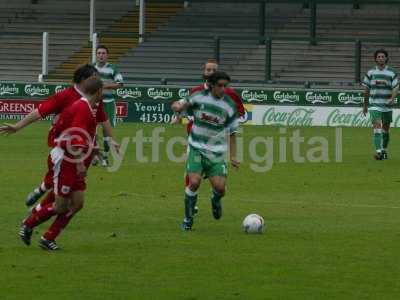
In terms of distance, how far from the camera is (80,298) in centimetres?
1059

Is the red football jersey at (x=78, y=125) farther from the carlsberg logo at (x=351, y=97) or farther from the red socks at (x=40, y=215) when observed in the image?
the carlsberg logo at (x=351, y=97)

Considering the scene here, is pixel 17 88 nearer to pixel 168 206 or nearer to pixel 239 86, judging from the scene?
pixel 239 86

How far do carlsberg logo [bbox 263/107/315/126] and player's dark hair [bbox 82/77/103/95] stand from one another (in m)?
27.7

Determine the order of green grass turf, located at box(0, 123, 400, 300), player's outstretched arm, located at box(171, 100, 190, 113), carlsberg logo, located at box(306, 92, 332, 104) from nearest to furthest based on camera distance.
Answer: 1. green grass turf, located at box(0, 123, 400, 300)
2. player's outstretched arm, located at box(171, 100, 190, 113)
3. carlsberg logo, located at box(306, 92, 332, 104)

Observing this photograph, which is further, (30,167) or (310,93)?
(310,93)

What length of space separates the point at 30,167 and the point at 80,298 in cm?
1372

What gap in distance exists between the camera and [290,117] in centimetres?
4069

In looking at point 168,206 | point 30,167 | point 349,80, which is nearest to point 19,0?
point 349,80

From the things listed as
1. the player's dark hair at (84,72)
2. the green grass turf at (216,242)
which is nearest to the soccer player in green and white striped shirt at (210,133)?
the green grass turf at (216,242)

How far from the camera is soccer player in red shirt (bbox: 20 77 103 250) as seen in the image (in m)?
12.8

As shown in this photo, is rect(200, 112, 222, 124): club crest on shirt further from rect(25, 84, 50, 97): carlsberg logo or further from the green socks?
rect(25, 84, 50, 97): carlsberg logo

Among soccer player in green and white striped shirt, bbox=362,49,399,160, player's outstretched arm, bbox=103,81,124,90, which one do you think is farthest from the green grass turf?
soccer player in green and white striped shirt, bbox=362,49,399,160

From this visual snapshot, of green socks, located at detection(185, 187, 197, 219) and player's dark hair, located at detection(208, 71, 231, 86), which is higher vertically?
player's dark hair, located at detection(208, 71, 231, 86)

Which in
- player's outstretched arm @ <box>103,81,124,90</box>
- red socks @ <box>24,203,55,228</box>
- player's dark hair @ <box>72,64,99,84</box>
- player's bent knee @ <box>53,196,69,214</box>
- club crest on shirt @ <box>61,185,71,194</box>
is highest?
player's dark hair @ <box>72,64,99,84</box>
